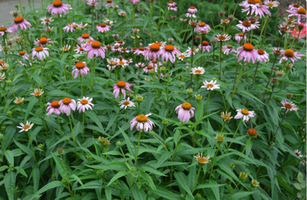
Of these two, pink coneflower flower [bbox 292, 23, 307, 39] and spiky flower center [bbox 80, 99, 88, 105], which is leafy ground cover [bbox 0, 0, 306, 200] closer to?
spiky flower center [bbox 80, 99, 88, 105]

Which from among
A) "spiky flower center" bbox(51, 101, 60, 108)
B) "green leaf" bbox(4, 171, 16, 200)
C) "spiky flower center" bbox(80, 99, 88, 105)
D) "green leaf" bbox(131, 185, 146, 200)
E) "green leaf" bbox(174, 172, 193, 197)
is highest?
"spiky flower center" bbox(51, 101, 60, 108)

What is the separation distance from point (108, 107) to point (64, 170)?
60cm

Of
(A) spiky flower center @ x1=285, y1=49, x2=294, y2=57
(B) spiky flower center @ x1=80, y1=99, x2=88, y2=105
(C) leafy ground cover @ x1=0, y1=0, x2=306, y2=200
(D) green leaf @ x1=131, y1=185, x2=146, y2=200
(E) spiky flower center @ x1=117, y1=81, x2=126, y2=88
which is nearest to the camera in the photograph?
(D) green leaf @ x1=131, y1=185, x2=146, y2=200

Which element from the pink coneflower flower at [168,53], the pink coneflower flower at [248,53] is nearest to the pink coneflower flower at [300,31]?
the pink coneflower flower at [248,53]

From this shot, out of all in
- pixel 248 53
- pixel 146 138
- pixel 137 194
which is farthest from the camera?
pixel 146 138

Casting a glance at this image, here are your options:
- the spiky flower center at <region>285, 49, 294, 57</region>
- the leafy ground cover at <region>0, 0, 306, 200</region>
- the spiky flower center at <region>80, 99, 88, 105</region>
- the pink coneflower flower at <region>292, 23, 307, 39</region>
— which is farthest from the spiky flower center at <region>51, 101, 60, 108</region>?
the pink coneflower flower at <region>292, 23, 307, 39</region>

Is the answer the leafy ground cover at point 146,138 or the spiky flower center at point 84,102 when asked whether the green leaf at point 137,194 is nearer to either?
the leafy ground cover at point 146,138

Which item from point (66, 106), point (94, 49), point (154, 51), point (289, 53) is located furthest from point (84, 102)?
point (289, 53)

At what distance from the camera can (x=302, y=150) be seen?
2207 mm

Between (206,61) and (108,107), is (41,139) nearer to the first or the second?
(108,107)

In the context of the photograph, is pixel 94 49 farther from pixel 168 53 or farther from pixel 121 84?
pixel 168 53

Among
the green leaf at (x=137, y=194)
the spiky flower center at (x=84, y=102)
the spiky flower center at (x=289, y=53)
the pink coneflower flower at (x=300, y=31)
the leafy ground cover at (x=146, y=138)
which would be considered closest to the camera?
the green leaf at (x=137, y=194)

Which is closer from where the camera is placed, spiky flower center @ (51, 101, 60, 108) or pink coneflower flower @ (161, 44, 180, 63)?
spiky flower center @ (51, 101, 60, 108)

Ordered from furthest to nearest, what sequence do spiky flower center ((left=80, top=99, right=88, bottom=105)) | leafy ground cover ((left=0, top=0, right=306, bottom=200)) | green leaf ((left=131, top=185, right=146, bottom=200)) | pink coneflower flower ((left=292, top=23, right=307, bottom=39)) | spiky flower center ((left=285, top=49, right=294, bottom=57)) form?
1. pink coneflower flower ((left=292, top=23, right=307, bottom=39))
2. spiky flower center ((left=285, top=49, right=294, bottom=57))
3. spiky flower center ((left=80, top=99, right=88, bottom=105))
4. leafy ground cover ((left=0, top=0, right=306, bottom=200))
5. green leaf ((left=131, top=185, right=146, bottom=200))
